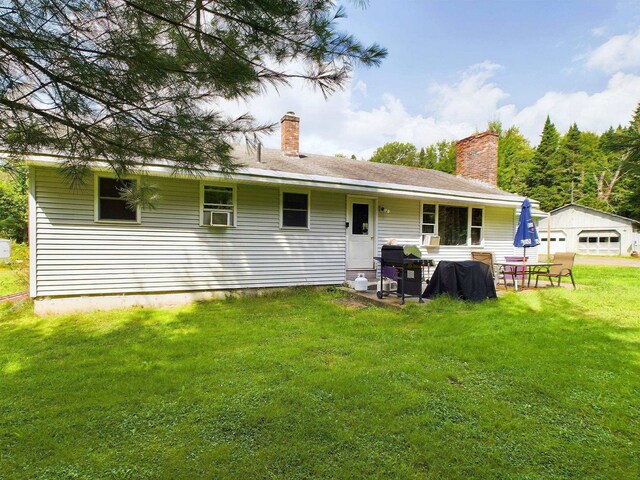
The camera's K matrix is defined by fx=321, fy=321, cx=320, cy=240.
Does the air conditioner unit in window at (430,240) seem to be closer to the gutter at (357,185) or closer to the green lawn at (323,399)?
the gutter at (357,185)

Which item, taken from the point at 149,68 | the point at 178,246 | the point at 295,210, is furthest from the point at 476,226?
the point at 149,68

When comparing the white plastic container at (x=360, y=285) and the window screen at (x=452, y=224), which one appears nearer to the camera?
the white plastic container at (x=360, y=285)

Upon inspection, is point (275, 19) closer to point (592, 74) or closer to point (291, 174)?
point (291, 174)

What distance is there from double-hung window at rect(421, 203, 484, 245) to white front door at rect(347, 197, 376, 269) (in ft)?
6.03

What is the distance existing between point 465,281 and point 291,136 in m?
6.89

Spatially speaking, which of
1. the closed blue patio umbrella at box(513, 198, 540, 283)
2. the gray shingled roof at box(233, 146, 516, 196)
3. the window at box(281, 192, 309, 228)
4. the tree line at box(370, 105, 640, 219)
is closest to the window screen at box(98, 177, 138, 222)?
the gray shingled roof at box(233, 146, 516, 196)

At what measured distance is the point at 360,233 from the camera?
29.6ft

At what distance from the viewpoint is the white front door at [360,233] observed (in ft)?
29.1

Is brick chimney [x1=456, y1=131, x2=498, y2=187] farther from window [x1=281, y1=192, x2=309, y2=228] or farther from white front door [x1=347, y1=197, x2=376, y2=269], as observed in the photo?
window [x1=281, y1=192, x2=309, y2=228]

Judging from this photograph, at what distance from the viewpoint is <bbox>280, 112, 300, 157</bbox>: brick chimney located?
34.1ft

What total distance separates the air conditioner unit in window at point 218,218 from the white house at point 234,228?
0.02 meters

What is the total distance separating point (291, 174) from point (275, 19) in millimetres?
5096

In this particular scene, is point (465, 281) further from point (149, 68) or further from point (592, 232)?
point (592, 232)

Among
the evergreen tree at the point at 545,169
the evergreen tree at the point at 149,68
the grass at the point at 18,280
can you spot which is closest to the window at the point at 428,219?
the evergreen tree at the point at 149,68
